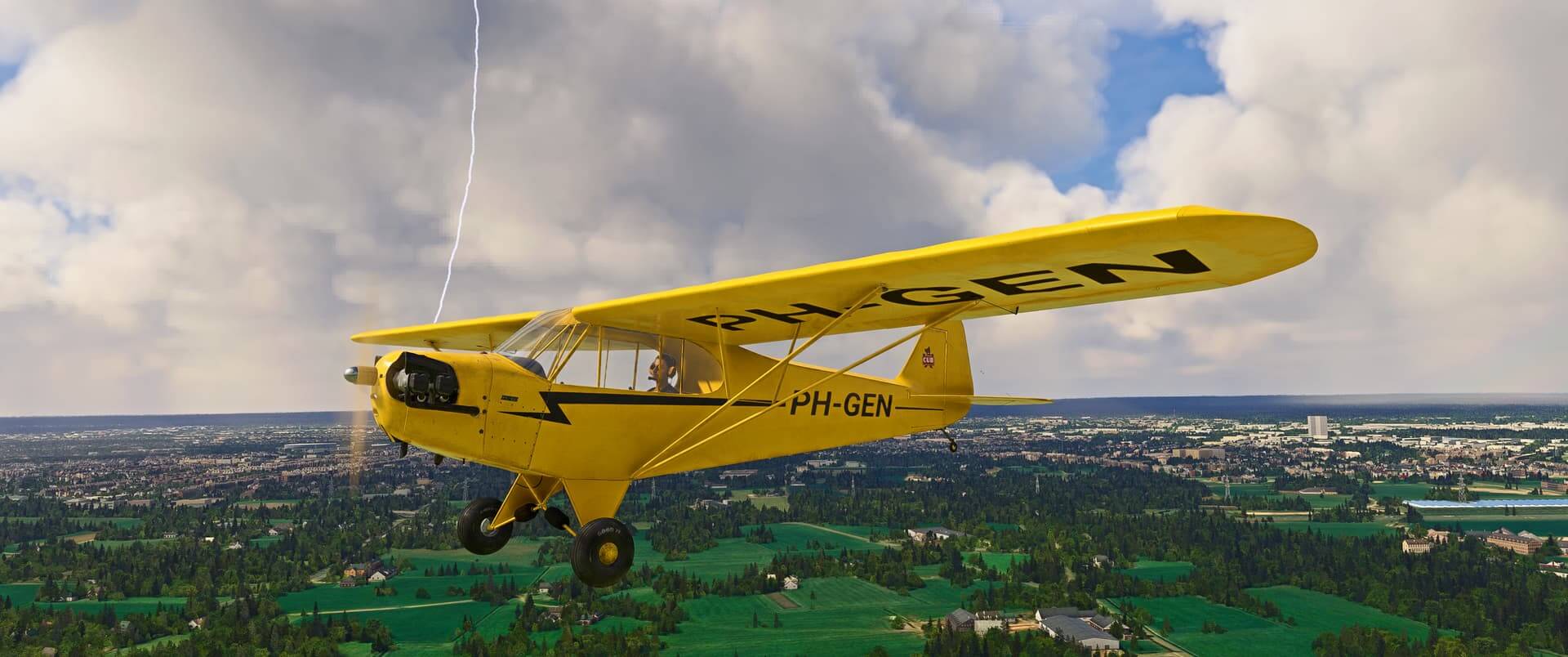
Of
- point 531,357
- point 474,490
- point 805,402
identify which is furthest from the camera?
point 474,490

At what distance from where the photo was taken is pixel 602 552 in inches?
317

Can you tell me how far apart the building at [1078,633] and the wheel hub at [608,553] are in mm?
80134

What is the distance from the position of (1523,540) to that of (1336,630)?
155 ft

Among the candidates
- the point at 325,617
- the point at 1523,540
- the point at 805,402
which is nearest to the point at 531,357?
the point at 805,402

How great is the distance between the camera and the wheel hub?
8.04 metres

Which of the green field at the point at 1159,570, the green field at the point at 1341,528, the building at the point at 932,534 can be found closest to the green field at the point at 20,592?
the building at the point at 932,534

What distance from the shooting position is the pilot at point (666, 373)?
9.11m

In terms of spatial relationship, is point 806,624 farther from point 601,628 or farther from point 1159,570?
point 1159,570

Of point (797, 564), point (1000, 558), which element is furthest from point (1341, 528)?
point (797, 564)

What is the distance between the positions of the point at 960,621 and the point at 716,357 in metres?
79.0

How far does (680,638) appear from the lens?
78.1 meters

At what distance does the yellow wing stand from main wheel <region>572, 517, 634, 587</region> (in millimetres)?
2160

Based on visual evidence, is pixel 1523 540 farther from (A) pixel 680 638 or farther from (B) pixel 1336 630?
(A) pixel 680 638

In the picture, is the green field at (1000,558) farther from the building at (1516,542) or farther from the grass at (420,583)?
the building at (1516,542)
